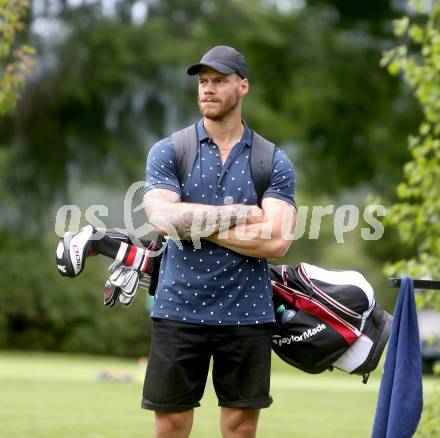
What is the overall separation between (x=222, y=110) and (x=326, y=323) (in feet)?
3.70

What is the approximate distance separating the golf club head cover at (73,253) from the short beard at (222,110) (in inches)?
32.5

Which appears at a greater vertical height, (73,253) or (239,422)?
(73,253)

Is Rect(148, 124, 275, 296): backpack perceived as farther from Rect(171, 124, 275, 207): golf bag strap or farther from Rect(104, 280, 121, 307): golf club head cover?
Rect(104, 280, 121, 307): golf club head cover

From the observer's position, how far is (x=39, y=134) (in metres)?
29.5

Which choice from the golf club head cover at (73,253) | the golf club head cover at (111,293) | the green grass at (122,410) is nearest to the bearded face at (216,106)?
the golf club head cover at (73,253)

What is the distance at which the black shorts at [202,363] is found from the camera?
5090mm

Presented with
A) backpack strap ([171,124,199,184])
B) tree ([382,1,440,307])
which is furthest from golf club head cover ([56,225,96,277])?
tree ([382,1,440,307])

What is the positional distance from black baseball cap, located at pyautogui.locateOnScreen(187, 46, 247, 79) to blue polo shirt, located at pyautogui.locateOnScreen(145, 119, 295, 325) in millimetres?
313

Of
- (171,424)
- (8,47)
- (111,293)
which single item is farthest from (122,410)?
(171,424)

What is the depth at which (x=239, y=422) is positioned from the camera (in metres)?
5.16

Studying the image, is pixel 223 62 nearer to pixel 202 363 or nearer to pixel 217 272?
pixel 217 272

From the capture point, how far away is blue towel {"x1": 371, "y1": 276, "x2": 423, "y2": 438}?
5062 millimetres

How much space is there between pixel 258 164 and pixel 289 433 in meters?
4.50

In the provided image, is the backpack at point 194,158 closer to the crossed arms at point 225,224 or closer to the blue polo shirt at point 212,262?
the blue polo shirt at point 212,262
